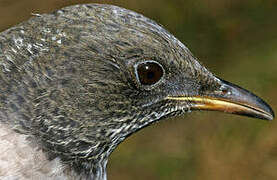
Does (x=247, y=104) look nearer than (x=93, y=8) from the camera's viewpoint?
No

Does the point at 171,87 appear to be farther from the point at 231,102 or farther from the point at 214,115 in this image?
the point at 214,115

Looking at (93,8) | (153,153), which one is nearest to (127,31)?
(93,8)

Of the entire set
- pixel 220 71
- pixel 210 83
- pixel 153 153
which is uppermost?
pixel 220 71

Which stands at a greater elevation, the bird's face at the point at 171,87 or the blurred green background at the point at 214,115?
the blurred green background at the point at 214,115

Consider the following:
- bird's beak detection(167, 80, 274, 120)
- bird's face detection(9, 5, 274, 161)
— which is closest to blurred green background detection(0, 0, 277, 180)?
bird's beak detection(167, 80, 274, 120)

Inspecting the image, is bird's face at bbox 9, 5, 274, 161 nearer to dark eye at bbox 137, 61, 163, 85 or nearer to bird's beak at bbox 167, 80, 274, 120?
dark eye at bbox 137, 61, 163, 85

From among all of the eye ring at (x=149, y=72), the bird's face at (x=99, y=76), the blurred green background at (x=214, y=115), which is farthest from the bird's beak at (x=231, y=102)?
the blurred green background at (x=214, y=115)

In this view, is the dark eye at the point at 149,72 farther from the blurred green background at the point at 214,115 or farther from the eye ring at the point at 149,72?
the blurred green background at the point at 214,115

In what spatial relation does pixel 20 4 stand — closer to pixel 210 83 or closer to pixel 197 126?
pixel 197 126
